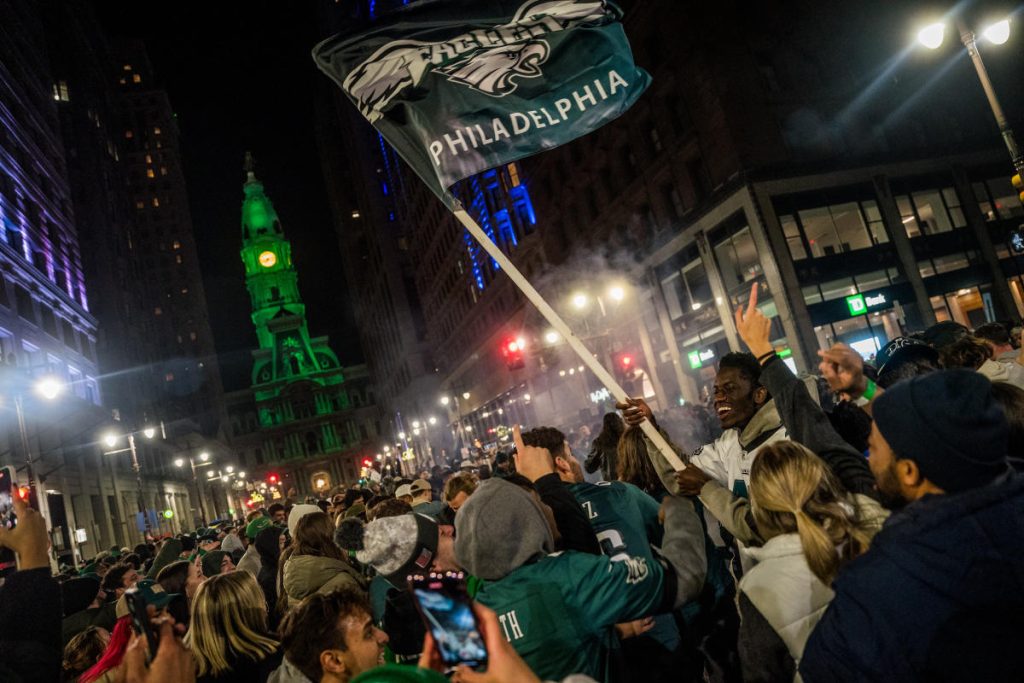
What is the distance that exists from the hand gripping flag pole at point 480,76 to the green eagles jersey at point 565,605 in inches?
127

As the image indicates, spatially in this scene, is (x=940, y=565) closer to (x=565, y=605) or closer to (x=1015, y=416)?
(x=565, y=605)

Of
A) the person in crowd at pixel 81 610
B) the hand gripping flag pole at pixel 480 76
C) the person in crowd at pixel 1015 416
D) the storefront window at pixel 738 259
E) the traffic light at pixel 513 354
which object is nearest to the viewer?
the person in crowd at pixel 1015 416

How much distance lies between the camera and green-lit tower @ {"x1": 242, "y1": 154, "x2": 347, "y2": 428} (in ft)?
365

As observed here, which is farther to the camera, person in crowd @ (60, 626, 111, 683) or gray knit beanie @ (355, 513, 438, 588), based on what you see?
person in crowd @ (60, 626, 111, 683)

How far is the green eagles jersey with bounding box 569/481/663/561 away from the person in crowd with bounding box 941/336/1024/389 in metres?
3.65

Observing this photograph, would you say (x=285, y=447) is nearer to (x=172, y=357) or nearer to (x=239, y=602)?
(x=172, y=357)

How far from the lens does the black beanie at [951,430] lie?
6.21ft

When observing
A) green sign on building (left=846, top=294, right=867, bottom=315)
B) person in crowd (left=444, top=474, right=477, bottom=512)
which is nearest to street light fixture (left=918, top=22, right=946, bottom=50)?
person in crowd (left=444, top=474, right=477, bottom=512)

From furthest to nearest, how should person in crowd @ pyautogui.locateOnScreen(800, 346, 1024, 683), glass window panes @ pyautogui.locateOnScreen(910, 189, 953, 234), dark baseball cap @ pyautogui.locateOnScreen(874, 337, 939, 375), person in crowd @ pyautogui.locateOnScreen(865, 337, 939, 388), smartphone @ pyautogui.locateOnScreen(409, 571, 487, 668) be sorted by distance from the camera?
glass window panes @ pyautogui.locateOnScreen(910, 189, 953, 234) → dark baseball cap @ pyautogui.locateOnScreen(874, 337, 939, 375) → person in crowd @ pyautogui.locateOnScreen(865, 337, 939, 388) → person in crowd @ pyautogui.locateOnScreen(800, 346, 1024, 683) → smartphone @ pyautogui.locateOnScreen(409, 571, 487, 668)

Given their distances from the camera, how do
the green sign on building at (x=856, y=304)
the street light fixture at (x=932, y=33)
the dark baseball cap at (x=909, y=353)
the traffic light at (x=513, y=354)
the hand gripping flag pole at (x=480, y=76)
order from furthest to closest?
1. the traffic light at (x=513, y=354)
2. the green sign on building at (x=856, y=304)
3. the street light fixture at (x=932, y=33)
4. the dark baseball cap at (x=909, y=353)
5. the hand gripping flag pole at (x=480, y=76)

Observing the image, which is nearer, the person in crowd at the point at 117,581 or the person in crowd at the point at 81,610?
the person in crowd at the point at 81,610

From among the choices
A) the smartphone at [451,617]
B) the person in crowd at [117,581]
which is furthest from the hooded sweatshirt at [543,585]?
the person in crowd at [117,581]

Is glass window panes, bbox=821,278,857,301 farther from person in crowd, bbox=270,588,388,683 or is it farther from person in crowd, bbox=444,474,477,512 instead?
Answer: person in crowd, bbox=270,588,388,683

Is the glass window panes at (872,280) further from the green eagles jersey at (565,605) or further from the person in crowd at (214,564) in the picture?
the green eagles jersey at (565,605)
